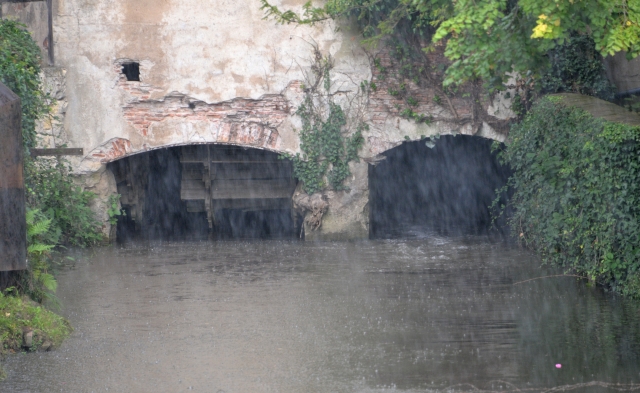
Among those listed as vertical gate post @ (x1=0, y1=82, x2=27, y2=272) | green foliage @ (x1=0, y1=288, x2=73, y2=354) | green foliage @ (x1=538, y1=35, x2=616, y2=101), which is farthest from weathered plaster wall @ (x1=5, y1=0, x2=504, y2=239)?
green foliage @ (x1=0, y1=288, x2=73, y2=354)

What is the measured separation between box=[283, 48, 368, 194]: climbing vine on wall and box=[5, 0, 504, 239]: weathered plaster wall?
0.50 ft

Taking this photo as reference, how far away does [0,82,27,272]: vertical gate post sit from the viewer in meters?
7.09

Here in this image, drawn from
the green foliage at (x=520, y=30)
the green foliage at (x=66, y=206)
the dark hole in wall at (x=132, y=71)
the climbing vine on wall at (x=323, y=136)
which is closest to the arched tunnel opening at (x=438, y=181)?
the climbing vine on wall at (x=323, y=136)

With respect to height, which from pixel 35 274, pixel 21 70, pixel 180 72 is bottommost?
pixel 35 274

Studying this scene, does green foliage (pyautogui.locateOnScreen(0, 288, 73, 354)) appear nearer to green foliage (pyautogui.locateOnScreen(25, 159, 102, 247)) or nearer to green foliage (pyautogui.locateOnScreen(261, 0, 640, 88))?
green foliage (pyautogui.locateOnScreen(261, 0, 640, 88))

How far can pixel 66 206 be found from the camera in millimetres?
12969

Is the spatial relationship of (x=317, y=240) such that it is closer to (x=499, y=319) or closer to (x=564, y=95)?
(x=564, y=95)

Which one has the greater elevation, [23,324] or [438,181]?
[438,181]

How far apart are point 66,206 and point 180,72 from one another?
2.87 meters

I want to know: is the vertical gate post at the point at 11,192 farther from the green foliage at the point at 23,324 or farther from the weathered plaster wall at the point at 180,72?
the weathered plaster wall at the point at 180,72

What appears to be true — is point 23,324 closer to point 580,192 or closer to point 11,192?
point 11,192

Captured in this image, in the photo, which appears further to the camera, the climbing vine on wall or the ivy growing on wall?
the climbing vine on wall

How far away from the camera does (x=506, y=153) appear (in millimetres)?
12633

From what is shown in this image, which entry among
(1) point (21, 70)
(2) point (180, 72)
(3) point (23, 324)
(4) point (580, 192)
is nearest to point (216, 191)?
(2) point (180, 72)
